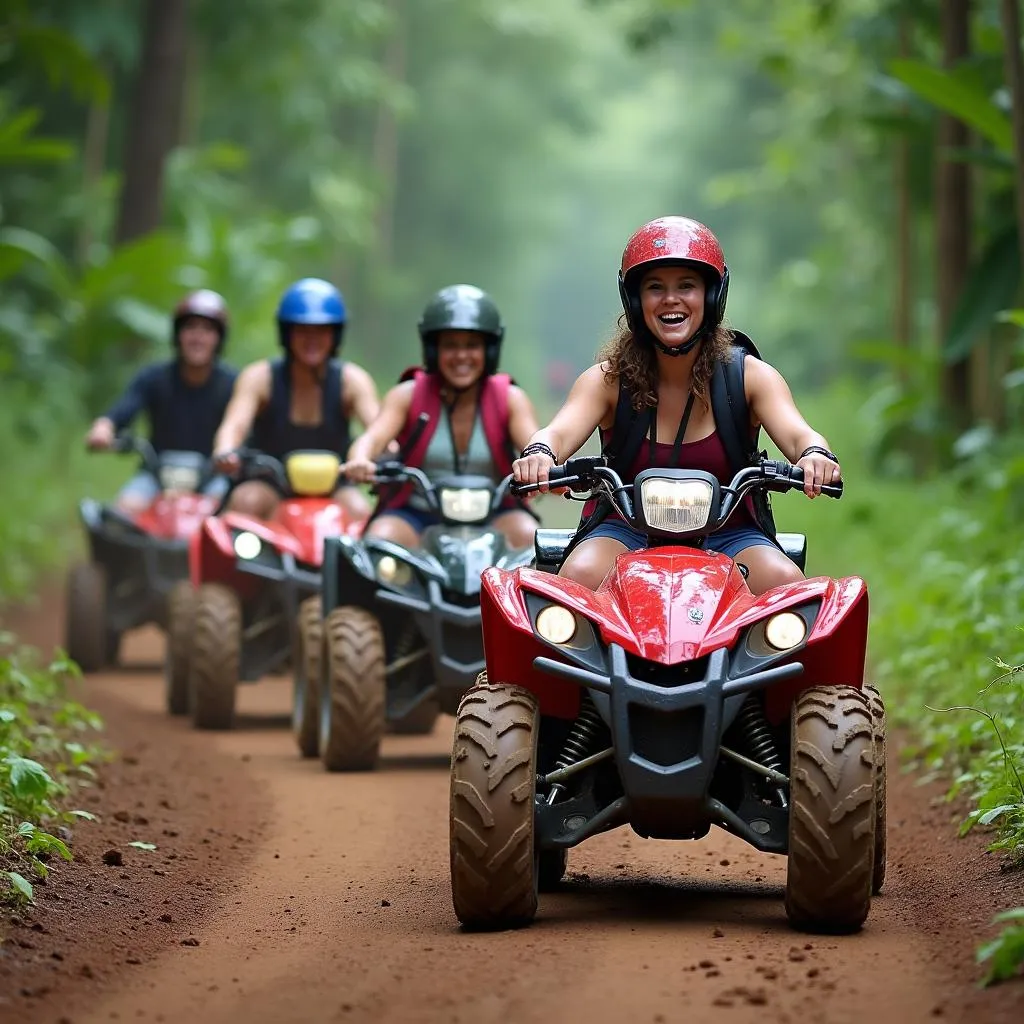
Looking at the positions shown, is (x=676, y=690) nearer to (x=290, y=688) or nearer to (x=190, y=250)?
(x=290, y=688)

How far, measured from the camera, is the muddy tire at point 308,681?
10.6 meters

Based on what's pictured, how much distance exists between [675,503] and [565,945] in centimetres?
151

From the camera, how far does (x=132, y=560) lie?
14.6 meters

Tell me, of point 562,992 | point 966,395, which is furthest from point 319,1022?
point 966,395

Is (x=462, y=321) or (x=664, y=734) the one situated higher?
(x=462, y=321)

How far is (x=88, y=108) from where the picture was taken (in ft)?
94.0

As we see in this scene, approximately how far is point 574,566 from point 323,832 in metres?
2.21

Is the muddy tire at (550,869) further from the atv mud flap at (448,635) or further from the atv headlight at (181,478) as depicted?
the atv headlight at (181,478)

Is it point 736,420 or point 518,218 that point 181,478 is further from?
point 518,218

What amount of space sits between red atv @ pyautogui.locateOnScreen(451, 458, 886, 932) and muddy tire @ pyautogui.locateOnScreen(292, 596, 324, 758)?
13.5 ft

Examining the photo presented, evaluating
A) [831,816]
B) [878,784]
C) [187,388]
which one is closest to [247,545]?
[187,388]

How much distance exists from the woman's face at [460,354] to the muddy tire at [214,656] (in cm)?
200

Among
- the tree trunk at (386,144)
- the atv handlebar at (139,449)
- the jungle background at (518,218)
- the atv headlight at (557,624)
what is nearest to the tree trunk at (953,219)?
the jungle background at (518,218)

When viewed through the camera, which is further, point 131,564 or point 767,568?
point 131,564
